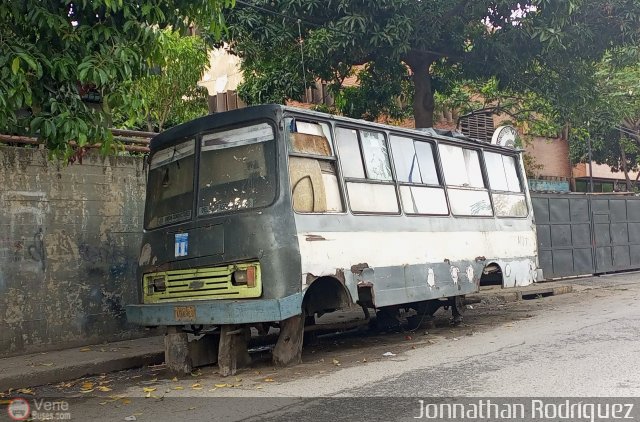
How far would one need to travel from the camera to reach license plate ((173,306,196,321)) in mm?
7293

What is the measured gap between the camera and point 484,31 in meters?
13.7

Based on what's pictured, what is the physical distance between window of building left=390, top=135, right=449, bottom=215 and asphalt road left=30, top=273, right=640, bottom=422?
1.86 m

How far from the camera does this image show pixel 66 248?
966 cm

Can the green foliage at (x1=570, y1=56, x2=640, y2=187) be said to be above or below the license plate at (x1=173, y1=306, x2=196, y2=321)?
above

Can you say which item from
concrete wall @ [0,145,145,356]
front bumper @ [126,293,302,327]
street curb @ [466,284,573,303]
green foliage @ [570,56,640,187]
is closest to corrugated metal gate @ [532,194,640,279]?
street curb @ [466,284,573,303]

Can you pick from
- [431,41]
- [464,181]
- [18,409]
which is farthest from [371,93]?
[18,409]

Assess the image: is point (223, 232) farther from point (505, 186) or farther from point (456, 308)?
point (505, 186)

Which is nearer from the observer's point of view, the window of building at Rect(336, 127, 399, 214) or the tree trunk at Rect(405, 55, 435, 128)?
the window of building at Rect(336, 127, 399, 214)

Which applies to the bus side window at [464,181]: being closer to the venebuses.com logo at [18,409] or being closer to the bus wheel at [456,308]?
the bus wheel at [456,308]

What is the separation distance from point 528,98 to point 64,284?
38.6ft

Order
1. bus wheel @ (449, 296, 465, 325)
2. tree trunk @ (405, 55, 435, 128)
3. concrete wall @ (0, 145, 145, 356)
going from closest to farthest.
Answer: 1. concrete wall @ (0, 145, 145, 356)
2. bus wheel @ (449, 296, 465, 325)
3. tree trunk @ (405, 55, 435, 128)

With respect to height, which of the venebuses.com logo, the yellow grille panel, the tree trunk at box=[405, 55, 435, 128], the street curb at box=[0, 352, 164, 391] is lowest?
the venebuses.com logo

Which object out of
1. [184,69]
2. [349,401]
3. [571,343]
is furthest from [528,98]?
[349,401]

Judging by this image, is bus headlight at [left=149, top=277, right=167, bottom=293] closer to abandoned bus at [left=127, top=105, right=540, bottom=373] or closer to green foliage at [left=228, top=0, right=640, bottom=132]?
abandoned bus at [left=127, top=105, right=540, bottom=373]
